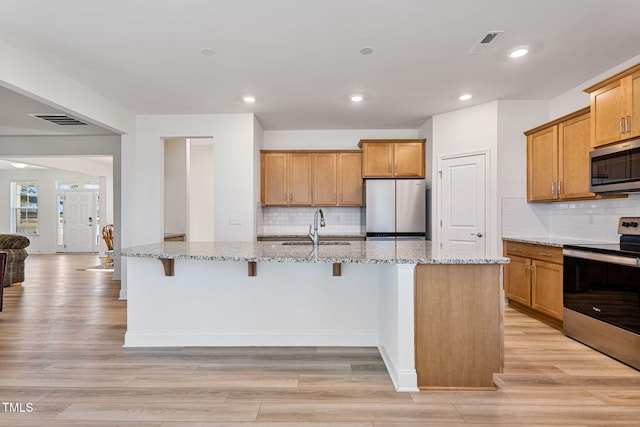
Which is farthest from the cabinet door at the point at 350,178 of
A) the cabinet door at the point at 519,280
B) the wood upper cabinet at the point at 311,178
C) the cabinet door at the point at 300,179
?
the cabinet door at the point at 519,280

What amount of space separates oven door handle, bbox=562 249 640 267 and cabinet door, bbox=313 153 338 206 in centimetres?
301

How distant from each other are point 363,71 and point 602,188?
2.38 metres

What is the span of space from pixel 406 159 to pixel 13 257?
6223 millimetres

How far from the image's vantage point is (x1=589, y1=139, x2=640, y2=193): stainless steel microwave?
2.67 meters

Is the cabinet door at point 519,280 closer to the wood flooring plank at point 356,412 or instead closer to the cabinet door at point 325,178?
the wood flooring plank at point 356,412

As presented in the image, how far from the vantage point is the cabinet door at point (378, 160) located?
502 centimetres

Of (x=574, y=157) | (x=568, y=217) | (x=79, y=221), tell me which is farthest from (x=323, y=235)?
(x=79, y=221)

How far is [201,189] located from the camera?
21.9 ft

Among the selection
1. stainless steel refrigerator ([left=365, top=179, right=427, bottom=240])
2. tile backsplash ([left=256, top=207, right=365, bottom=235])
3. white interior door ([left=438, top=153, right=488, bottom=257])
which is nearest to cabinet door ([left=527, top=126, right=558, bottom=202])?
white interior door ([left=438, top=153, right=488, bottom=257])

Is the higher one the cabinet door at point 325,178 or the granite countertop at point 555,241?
the cabinet door at point 325,178

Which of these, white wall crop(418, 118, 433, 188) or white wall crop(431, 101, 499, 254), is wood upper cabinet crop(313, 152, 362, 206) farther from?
white wall crop(431, 101, 499, 254)

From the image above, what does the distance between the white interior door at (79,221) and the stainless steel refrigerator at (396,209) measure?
368 inches

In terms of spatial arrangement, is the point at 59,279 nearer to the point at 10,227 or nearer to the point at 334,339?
the point at 334,339

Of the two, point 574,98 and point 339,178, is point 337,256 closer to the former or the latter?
point 339,178
